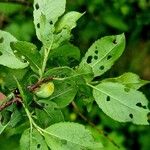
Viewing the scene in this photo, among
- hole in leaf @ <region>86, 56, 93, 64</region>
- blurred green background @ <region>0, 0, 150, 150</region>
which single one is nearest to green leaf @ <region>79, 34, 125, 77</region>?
hole in leaf @ <region>86, 56, 93, 64</region>

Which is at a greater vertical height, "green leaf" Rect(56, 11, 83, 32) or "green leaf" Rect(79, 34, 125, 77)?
"green leaf" Rect(56, 11, 83, 32)

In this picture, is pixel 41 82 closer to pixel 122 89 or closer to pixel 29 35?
pixel 122 89

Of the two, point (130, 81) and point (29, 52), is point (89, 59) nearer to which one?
point (130, 81)

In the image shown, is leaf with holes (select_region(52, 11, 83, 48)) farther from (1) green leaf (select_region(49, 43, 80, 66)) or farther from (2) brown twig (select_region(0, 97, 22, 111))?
(2) brown twig (select_region(0, 97, 22, 111))

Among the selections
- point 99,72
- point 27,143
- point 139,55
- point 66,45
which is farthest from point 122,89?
point 139,55

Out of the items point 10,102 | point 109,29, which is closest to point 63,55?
point 10,102

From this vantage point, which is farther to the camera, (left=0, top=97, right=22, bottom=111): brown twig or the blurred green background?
the blurred green background
